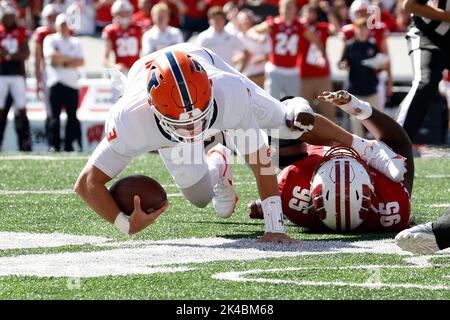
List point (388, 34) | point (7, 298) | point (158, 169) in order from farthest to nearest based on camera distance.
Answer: point (388, 34) < point (158, 169) < point (7, 298)

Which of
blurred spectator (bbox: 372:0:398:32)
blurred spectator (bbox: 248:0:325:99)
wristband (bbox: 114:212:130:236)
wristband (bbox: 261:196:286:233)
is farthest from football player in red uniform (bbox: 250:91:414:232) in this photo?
blurred spectator (bbox: 372:0:398:32)

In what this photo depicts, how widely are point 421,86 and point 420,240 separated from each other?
302 cm

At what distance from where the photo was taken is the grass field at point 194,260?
4.18 meters

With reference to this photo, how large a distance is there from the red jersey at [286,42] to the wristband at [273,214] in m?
7.27

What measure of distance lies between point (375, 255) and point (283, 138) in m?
1.14

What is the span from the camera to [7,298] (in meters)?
4.05

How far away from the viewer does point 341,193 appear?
18.5 ft

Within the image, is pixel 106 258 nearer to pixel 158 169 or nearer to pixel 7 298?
pixel 7 298

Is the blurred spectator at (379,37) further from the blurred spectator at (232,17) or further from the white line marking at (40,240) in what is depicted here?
the white line marking at (40,240)

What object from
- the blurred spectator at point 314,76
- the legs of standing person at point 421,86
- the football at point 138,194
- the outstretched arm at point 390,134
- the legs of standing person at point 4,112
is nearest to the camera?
the football at point 138,194

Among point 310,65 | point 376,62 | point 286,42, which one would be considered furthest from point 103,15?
point 376,62

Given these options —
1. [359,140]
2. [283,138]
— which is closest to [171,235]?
[283,138]

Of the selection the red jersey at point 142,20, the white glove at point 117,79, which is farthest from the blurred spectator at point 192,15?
the white glove at point 117,79

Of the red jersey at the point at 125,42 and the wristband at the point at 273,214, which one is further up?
the wristband at the point at 273,214
